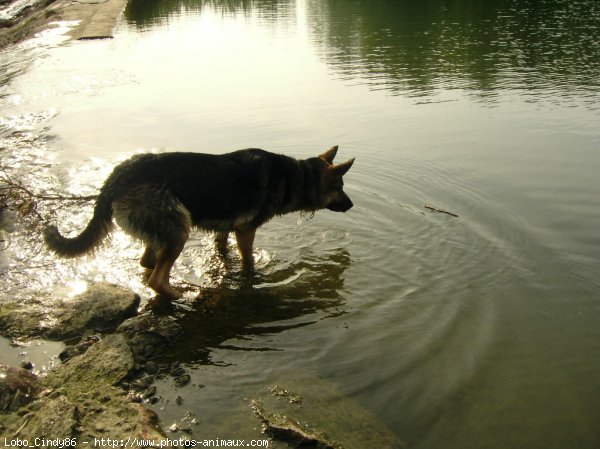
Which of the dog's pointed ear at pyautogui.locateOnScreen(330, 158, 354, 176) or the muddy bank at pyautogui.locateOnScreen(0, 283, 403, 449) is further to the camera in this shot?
the dog's pointed ear at pyautogui.locateOnScreen(330, 158, 354, 176)

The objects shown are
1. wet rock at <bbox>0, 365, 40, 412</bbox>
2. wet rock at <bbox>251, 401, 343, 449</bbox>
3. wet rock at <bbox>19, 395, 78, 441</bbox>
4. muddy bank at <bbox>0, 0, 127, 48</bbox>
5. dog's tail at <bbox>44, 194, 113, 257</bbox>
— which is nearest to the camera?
wet rock at <bbox>19, 395, 78, 441</bbox>

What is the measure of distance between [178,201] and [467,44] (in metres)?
18.0

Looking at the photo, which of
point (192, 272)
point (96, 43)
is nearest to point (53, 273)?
point (192, 272)

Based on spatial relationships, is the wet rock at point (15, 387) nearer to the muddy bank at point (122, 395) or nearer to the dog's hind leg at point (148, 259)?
the muddy bank at point (122, 395)

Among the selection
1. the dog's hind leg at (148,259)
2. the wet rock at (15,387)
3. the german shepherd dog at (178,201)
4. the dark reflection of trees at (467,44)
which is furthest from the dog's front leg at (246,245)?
the dark reflection of trees at (467,44)

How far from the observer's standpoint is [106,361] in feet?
15.7

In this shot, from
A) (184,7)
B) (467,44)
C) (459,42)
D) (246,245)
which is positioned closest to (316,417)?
(246,245)

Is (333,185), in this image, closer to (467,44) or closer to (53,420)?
(53,420)

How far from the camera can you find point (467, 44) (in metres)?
20.6

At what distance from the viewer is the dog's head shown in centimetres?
761

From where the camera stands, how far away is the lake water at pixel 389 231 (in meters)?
4.78

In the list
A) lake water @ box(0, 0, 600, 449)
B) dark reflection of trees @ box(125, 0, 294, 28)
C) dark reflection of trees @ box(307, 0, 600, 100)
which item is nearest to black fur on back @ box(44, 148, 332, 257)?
lake water @ box(0, 0, 600, 449)

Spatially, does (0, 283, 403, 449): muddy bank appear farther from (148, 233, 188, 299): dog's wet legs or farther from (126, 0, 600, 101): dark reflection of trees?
(126, 0, 600, 101): dark reflection of trees

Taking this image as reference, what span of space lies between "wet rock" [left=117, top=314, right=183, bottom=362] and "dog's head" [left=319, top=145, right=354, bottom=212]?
3.11 meters
